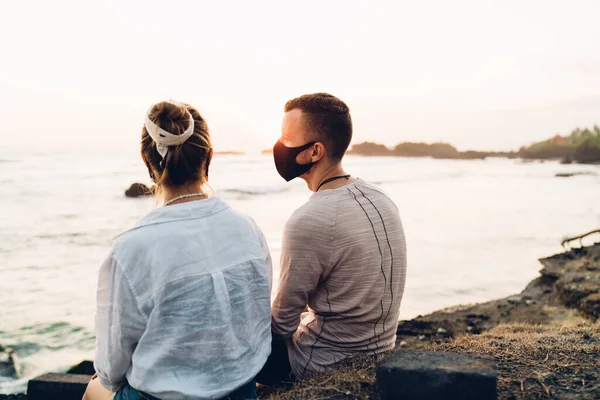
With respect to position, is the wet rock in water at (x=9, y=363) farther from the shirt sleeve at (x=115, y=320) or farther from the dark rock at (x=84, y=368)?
the shirt sleeve at (x=115, y=320)

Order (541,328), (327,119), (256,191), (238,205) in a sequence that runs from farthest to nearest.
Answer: (256,191) → (238,205) → (541,328) → (327,119)

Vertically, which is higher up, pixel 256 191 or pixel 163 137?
pixel 163 137

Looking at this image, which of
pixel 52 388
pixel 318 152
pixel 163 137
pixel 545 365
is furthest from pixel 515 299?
pixel 163 137

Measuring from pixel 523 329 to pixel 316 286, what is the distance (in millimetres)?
3883

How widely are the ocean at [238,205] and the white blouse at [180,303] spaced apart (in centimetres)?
34

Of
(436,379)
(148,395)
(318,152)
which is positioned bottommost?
(148,395)

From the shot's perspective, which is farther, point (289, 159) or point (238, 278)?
point (289, 159)

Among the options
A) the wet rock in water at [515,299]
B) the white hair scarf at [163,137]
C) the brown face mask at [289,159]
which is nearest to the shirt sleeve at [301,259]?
the brown face mask at [289,159]

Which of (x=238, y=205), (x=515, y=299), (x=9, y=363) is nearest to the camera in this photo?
(x=9, y=363)

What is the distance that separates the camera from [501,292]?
9.68 metres

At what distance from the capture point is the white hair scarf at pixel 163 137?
235 centimetres

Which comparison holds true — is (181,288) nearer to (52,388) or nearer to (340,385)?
(340,385)

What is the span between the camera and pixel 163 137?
236cm

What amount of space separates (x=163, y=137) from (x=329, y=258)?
104cm
